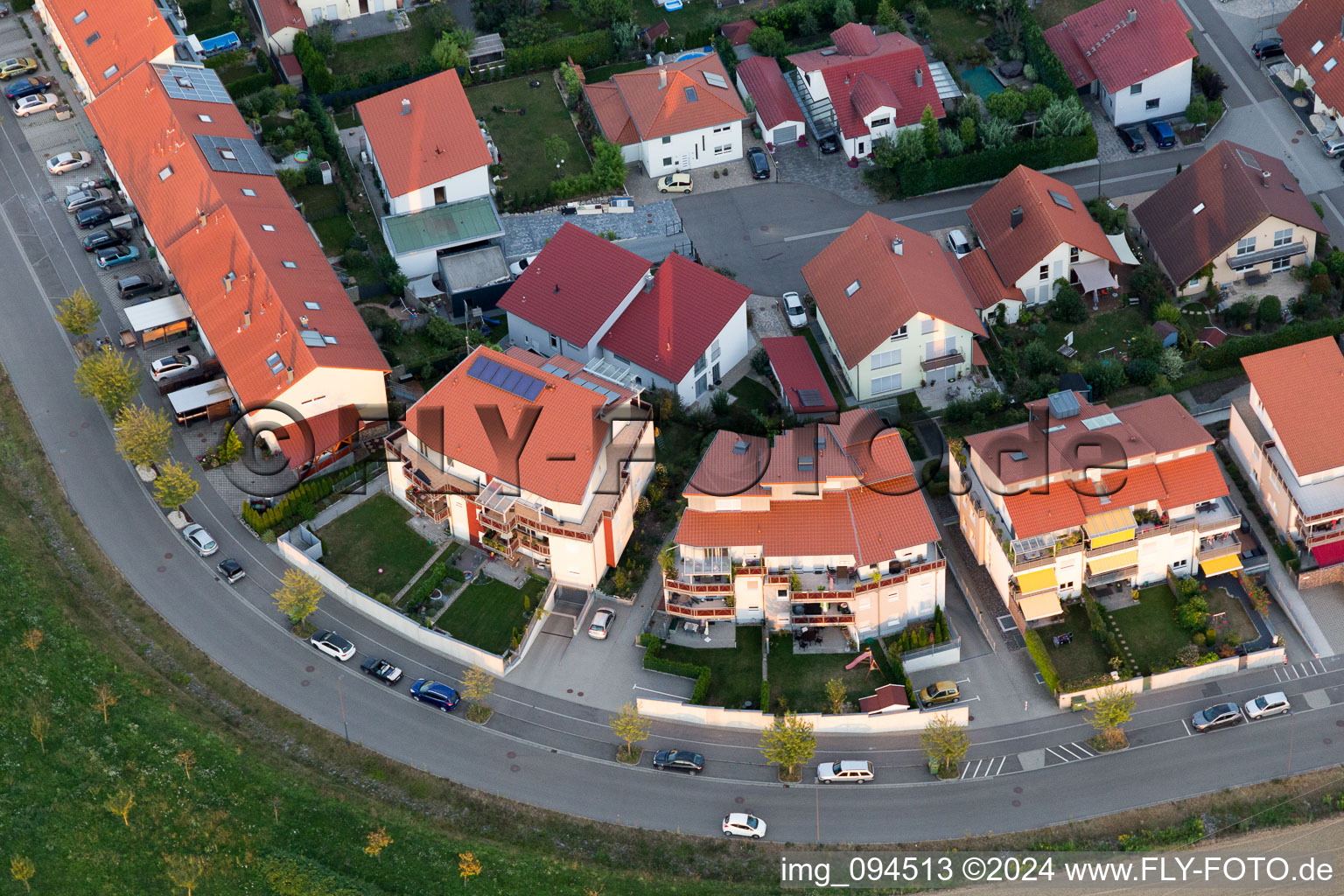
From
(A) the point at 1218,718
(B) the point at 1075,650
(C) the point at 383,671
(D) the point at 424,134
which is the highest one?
(D) the point at 424,134

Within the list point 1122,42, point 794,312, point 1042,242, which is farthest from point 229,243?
point 1122,42

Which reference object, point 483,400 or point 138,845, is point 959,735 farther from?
point 138,845

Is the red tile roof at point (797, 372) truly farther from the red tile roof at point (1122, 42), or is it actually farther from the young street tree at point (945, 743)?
the red tile roof at point (1122, 42)

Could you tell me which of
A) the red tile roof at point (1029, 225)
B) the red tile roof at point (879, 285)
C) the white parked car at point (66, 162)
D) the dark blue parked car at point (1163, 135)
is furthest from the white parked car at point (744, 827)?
the white parked car at point (66, 162)

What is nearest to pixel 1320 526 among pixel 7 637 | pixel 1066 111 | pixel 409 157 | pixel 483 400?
pixel 1066 111

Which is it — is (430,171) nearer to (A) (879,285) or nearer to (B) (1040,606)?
(A) (879,285)

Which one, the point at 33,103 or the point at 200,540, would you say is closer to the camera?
the point at 200,540
